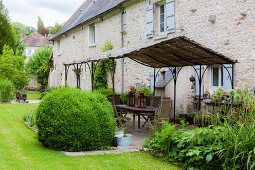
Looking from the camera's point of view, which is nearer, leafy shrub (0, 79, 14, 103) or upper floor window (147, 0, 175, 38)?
upper floor window (147, 0, 175, 38)

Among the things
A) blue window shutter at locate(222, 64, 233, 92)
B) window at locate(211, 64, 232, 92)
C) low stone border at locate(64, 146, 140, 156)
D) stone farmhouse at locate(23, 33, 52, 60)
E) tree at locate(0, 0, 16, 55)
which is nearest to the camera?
low stone border at locate(64, 146, 140, 156)

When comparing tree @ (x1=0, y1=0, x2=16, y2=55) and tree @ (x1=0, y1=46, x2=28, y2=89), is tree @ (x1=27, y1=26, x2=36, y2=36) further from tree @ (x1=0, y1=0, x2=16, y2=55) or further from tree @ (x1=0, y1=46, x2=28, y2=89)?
tree @ (x1=0, y1=46, x2=28, y2=89)

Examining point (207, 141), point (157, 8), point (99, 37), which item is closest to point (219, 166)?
point (207, 141)

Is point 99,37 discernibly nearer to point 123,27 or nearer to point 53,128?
point 123,27

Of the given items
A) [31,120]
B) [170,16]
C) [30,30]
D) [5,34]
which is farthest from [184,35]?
[30,30]

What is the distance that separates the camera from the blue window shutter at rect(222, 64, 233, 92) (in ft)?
35.6

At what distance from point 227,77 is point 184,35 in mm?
2601

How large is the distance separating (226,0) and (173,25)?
2.92 m

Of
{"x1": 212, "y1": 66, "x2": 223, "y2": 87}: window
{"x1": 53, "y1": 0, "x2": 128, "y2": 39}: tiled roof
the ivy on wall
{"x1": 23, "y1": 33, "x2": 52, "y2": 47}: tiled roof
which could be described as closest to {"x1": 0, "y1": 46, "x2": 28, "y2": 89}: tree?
{"x1": 53, "y1": 0, "x2": 128, "y2": 39}: tiled roof

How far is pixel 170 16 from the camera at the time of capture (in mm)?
13945

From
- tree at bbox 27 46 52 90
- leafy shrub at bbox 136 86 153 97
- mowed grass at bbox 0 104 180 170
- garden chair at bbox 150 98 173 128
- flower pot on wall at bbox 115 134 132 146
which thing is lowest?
mowed grass at bbox 0 104 180 170

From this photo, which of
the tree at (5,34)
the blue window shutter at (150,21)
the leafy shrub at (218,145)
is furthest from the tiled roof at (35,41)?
the leafy shrub at (218,145)

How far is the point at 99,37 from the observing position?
20750 millimetres

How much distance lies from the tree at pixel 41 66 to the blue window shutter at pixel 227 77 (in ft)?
84.4
